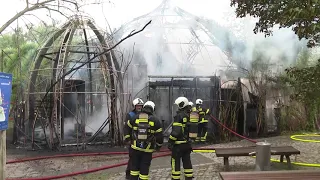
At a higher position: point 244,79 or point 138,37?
point 138,37

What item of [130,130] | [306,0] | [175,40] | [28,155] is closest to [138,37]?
[175,40]

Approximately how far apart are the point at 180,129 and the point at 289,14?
2.81m

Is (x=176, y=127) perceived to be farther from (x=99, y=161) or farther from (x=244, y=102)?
(x=244, y=102)

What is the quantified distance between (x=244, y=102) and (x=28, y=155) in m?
8.10

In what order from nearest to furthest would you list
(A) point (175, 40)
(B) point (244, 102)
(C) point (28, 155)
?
(C) point (28, 155) < (B) point (244, 102) < (A) point (175, 40)

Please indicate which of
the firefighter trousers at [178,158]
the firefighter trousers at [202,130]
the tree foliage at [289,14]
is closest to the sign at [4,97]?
the firefighter trousers at [178,158]

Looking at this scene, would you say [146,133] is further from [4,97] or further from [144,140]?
[4,97]

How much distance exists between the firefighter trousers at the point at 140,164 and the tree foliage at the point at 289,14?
309 cm

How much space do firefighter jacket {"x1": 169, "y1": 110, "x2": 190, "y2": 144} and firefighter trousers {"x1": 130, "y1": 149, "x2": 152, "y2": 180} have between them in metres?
0.55

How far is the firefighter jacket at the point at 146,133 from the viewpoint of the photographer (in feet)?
18.5

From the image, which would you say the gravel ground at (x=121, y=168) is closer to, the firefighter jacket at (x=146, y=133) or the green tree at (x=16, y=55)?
the firefighter jacket at (x=146, y=133)

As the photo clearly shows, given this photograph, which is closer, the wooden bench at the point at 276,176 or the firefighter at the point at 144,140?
the wooden bench at the point at 276,176

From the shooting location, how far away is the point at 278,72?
14617 millimetres

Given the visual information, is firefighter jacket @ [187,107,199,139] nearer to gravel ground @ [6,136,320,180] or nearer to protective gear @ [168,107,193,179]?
protective gear @ [168,107,193,179]
